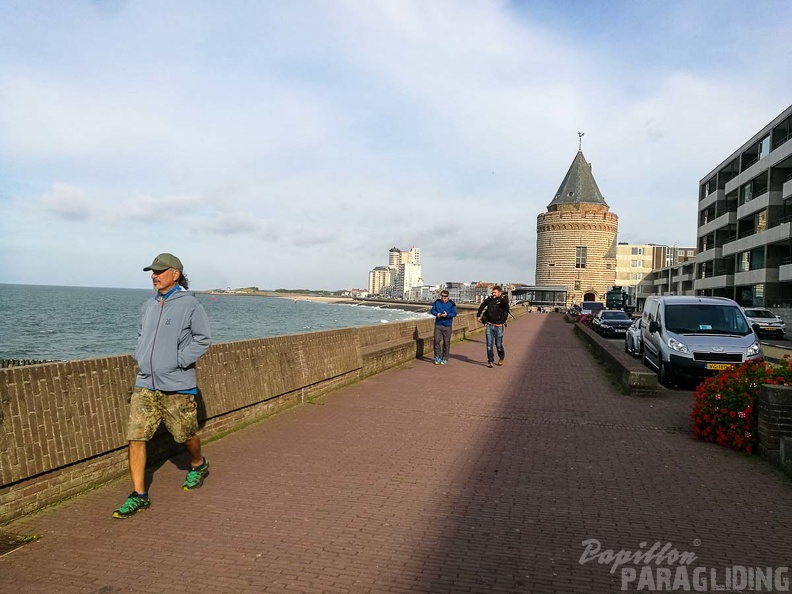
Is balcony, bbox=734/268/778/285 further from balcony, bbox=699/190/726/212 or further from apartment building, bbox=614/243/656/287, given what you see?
apartment building, bbox=614/243/656/287

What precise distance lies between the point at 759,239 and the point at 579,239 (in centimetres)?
4817

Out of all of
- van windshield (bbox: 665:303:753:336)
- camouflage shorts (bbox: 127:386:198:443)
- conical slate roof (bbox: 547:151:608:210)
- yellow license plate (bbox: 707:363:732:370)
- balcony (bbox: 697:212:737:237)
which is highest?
conical slate roof (bbox: 547:151:608:210)

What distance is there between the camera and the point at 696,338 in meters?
12.2

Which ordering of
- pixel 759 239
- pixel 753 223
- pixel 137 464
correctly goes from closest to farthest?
pixel 137 464 < pixel 759 239 < pixel 753 223

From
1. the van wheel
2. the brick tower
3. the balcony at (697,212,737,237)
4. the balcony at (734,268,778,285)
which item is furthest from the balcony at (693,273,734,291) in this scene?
the van wheel

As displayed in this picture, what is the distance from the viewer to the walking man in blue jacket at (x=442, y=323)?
15102 mm

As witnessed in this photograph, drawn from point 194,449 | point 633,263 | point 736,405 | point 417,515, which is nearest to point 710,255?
point 736,405

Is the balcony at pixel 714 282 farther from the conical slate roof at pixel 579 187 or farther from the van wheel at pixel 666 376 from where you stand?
the van wheel at pixel 666 376

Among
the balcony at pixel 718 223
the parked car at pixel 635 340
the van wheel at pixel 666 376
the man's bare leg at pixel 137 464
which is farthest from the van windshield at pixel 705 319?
the balcony at pixel 718 223

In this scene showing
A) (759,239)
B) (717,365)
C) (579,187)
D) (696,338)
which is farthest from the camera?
(579,187)

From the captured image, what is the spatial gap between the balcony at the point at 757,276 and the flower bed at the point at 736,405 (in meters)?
44.1

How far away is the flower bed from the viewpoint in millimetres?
6828

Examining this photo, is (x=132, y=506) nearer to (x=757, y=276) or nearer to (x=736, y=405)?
(x=736, y=405)

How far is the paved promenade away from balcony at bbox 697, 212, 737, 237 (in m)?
55.4
